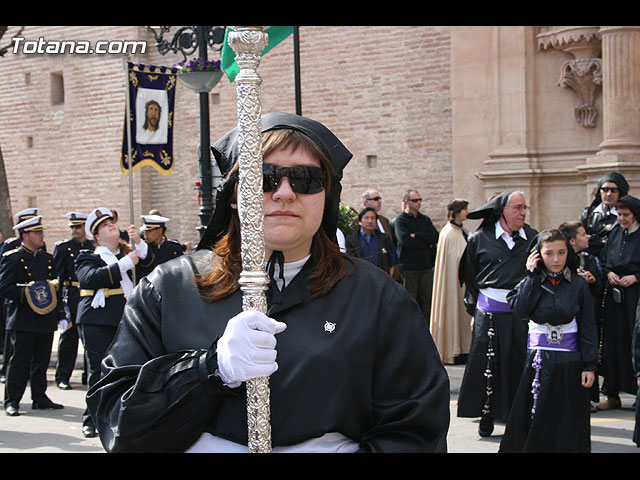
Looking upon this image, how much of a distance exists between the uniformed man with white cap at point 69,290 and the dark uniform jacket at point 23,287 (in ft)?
1.37

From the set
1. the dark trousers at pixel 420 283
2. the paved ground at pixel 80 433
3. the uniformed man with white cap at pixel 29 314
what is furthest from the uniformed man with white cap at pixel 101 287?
the dark trousers at pixel 420 283

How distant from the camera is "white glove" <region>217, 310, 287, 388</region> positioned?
220cm

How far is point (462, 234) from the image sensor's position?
1130cm

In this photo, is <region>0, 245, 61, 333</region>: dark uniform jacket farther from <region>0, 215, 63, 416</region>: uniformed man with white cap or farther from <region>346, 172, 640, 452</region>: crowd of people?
<region>346, 172, 640, 452</region>: crowd of people

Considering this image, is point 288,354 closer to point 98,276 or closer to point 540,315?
point 540,315

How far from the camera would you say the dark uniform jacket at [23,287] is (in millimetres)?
9875

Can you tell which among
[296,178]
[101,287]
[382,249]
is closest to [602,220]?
A: [382,249]

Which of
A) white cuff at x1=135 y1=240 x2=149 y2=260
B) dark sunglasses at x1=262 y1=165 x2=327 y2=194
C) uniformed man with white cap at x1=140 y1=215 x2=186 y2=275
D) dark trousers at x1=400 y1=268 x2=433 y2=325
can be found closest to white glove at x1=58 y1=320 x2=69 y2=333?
uniformed man with white cap at x1=140 y1=215 x2=186 y2=275

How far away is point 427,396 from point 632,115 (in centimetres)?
1105

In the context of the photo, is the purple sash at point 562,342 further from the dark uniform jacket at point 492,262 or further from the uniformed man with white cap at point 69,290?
the uniformed man with white cap at point 69,290

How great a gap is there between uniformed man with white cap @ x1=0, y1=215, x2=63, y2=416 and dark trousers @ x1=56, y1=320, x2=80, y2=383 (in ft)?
2.53

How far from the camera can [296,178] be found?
2.52 meters

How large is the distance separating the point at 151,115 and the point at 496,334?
16.9 feet
